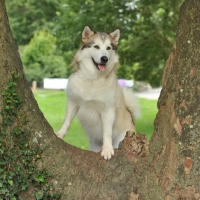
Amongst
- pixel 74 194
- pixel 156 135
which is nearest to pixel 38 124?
pixel 74 194

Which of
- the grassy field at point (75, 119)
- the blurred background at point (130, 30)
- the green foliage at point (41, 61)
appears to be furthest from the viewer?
the green foliage at point (41, 61)

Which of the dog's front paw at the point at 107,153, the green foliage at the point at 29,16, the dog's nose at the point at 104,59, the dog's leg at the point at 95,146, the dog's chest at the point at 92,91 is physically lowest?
the green foliage at the point at 29,16

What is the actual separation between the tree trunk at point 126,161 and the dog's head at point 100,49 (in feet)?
2.78

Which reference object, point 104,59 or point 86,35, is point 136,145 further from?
point 86,35

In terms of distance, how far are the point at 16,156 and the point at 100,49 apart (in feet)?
4.99

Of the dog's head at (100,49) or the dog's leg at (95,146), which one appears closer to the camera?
the dog's head at (100,49)

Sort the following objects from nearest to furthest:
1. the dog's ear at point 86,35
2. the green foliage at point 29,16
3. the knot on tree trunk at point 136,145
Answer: the knot on tree trunk at point 136,145
the dog's ear at point 86,35
the green foliage at point 29,16

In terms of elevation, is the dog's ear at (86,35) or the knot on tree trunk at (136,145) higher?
the dog's ear at (86,35)

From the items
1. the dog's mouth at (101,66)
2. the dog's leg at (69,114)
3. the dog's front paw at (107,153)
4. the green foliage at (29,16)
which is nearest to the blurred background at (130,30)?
the dog's leg at (69,114)

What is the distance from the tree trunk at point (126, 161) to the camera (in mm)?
3455

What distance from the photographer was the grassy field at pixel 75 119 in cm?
1115

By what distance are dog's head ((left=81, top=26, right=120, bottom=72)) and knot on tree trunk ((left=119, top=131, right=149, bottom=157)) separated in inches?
33.1

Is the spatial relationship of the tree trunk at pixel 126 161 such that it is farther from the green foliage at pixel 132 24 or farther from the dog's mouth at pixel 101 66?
the green foliage at pixel 132 24

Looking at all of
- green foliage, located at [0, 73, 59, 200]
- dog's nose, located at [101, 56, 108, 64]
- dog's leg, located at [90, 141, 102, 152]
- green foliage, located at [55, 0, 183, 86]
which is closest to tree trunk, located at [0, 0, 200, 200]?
green foliage, located at [0, 73, 59, 200]
